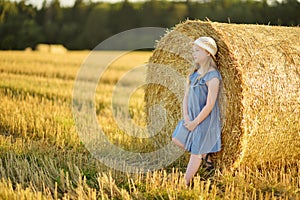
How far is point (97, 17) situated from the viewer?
5169 cm

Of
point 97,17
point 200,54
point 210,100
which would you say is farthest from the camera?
point 97,17

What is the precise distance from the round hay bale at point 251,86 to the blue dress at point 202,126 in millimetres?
120

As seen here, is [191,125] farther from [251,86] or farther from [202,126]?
[251,86]

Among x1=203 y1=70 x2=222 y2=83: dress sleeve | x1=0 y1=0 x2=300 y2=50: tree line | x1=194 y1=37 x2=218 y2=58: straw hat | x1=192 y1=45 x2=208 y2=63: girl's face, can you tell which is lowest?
x1=0 y1=0 x2=300 y2=50: tree line

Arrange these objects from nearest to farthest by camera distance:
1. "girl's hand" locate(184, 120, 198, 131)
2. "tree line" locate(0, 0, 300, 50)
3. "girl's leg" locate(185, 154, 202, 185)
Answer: "girl's leg" locate(185, 154, 202, 185) < "girl's hand" locate(184, 120, 198, 131) < "tree line" locate(0, 0, 300, 50)

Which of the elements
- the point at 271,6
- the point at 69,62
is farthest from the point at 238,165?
the point at 271,6

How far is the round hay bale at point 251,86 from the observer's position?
5.55 m

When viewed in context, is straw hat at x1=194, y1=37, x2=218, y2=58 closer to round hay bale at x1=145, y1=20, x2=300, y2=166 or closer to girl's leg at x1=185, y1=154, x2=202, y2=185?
round hay bale at x1=145, y1=20, x2=300, y2=166

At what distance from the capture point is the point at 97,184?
512cm

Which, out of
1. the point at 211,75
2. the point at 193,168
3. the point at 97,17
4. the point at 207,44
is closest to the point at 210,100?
the point at 211,75

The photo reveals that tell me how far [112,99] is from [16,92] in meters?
2.18

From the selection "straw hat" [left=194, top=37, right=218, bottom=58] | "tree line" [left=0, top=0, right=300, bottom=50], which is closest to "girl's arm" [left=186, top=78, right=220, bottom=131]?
"straw hat" [left=194, top=37, right=218, bottom=58]

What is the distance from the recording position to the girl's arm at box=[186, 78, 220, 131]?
5445 mm

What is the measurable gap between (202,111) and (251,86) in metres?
0.64
